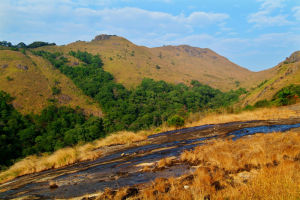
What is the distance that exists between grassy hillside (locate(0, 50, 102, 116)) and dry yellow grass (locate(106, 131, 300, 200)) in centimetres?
6727

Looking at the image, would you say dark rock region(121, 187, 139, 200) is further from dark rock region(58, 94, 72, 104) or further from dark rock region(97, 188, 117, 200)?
dark rock region(58, 94, 72, 104)

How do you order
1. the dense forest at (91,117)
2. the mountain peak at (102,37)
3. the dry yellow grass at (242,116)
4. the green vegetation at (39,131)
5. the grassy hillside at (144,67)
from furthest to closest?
the mountain peak at (102,37) → the grassy hillside at (144,67) → the dense forest at (91,117) → the green vegetation at (39,131) → the dry yellow grass at (242,116)

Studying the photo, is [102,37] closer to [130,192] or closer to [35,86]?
[35,86]

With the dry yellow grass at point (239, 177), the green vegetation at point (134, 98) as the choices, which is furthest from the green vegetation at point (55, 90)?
the dry yellow grass at point (239, 177)

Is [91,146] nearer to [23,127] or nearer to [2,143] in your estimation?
[2,143]

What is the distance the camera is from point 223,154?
8.08 m

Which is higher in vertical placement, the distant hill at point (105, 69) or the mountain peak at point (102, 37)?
the mountain peak at point (102, 37)

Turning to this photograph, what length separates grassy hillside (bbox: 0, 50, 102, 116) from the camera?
214 ft

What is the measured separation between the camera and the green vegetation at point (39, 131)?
48.5 metres

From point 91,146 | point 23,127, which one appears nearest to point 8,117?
point 23,127

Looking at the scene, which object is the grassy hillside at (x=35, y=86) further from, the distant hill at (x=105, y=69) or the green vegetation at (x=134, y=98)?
the green vegetation at (x=134, y=98)

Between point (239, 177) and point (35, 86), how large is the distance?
7912 centimetres

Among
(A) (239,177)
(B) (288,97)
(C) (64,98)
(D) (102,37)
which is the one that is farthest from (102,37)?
(A) (239,177)

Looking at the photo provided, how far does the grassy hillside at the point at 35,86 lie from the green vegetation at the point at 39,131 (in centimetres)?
363
